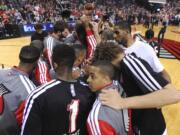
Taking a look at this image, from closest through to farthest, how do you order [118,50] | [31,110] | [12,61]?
[31,110] < [118,50] < [12,61]

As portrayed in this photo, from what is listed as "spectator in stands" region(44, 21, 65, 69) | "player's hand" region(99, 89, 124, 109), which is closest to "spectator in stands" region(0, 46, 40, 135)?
"player's hand" region(99, 89, 124, 109)

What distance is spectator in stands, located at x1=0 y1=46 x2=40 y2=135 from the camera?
2.84 meters

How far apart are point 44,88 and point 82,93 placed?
0.98 feet

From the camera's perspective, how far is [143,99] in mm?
2551

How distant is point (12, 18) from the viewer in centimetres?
2125

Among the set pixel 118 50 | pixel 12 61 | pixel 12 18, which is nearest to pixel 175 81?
pixel 12 61

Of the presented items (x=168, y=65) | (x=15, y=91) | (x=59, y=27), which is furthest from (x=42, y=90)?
(x=168, y=65)

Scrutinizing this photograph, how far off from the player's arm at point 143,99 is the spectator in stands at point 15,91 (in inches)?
31.4

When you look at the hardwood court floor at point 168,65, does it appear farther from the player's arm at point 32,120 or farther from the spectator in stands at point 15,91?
the player's arm at point 32,120

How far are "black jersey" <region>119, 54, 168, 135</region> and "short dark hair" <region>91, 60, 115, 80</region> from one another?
0.13 metres

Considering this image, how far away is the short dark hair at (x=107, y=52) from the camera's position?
2.87 metres

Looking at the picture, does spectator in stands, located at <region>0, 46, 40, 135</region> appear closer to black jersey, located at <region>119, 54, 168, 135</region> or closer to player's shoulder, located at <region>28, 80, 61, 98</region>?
player's shoulder, located at <region>28, 80, 61, 98</region>

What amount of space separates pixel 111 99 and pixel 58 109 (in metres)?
0.38

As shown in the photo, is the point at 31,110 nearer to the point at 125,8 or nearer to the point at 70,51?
the point at 70,51
